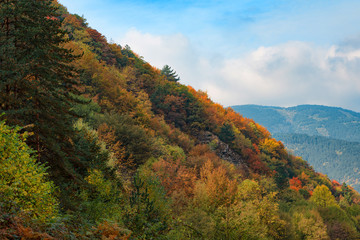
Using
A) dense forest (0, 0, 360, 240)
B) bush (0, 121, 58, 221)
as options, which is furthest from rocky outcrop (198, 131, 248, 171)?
bush (0, 121, 58, 221)

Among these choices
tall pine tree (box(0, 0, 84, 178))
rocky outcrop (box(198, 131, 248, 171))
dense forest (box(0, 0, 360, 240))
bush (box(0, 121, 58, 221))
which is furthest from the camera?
rocky outcrop (box(198, 131, 248, 171))

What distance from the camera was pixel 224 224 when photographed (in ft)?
73.8

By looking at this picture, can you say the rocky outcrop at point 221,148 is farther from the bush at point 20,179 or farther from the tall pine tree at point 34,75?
the bush at point 20,179

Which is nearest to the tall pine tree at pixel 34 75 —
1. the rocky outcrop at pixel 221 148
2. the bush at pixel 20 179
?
the bush at pixel 20 179

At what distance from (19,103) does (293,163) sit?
360 ft

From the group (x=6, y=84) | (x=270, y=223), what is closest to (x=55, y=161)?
(x=6, y=84)

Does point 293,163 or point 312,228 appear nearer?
point 312,228

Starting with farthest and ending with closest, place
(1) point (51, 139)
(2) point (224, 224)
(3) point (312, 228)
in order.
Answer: (3) point (312, 228) → (2) point (224, 224) → (1) point (51, 139)

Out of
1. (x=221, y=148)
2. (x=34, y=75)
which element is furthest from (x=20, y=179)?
(x=221, y=148)

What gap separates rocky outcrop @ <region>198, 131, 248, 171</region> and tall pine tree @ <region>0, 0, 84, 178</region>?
54746 mm

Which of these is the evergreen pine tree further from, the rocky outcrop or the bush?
the bush

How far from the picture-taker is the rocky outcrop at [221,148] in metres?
67.4

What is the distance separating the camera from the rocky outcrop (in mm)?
67425

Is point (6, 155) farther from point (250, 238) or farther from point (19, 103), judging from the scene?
point (250, 238)
